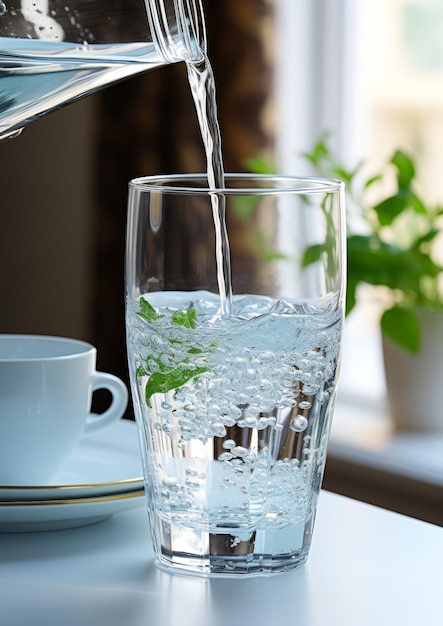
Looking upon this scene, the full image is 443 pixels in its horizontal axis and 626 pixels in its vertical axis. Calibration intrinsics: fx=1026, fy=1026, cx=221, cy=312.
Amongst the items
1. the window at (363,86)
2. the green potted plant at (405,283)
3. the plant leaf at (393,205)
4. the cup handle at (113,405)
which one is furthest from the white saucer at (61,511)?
the window at (363,86)

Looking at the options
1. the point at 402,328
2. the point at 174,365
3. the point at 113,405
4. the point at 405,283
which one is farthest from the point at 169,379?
the point at 405,283

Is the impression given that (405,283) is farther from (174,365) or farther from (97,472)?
(174,365)

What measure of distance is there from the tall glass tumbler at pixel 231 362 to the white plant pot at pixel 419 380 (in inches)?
39.3

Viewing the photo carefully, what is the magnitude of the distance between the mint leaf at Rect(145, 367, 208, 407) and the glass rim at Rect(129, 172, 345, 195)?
0.32 feet

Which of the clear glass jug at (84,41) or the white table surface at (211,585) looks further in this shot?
the clear glass jug at (84,41)

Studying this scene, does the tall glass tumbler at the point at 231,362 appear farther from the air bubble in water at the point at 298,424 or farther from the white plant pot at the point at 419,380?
the white plant pot at the point at 419,380

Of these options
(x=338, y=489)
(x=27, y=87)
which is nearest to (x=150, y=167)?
(x=338, y=489)

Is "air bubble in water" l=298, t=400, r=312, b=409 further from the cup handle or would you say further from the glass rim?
the cup handle

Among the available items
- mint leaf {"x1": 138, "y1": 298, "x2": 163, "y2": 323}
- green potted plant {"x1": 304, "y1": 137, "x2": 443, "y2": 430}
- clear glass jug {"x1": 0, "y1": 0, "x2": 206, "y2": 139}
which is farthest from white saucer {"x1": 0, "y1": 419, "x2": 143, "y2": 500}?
green potted plant {"x1": 304, "y1": 137, "x2": 443, "y2": 430}

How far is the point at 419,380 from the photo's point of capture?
5.29 feet

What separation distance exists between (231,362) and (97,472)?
0.22 meters

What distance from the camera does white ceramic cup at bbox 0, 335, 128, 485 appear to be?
2.19ft

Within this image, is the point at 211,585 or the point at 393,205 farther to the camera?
the point at 393,205

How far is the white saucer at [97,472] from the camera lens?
2.06ft
